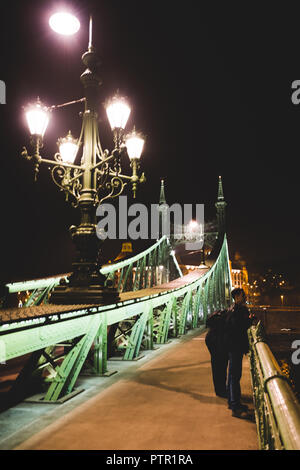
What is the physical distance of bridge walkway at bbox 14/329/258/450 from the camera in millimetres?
2857

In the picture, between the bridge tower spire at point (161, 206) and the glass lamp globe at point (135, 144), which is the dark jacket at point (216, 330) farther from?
the bridge tower spire at point (161, 206)

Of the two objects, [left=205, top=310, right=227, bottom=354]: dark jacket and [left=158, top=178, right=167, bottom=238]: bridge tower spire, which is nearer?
[left=205, top=310, right=227, bottom=354]: dark jacket

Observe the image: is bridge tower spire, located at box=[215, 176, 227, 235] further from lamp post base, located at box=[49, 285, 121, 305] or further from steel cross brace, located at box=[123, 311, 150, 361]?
lamp post base, located at box=[49, 285, 121, 305]

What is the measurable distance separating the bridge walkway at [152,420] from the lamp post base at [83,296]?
1.09 m

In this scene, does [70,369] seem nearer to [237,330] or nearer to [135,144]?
[237,330]

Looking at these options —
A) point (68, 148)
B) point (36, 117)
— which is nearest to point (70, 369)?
point (36, 117)

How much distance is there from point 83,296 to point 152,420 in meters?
2.08

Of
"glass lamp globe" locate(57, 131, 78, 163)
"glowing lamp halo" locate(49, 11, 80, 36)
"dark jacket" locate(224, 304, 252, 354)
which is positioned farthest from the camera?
"glass lamp globe" locate(57, 131, 78, 163)

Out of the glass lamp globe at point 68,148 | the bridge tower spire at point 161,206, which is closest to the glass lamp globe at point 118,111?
the glass lamp globe at point 68,148

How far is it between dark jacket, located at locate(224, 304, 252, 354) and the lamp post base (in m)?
1.91

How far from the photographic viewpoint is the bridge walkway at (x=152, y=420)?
2.86 m

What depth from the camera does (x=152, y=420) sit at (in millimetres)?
3385

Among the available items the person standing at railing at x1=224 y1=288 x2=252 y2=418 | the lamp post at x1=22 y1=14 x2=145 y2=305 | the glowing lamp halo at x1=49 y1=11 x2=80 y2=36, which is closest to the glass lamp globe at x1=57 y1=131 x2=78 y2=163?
the lamp post at x1=22 y1=14 x2=145 y2=305
